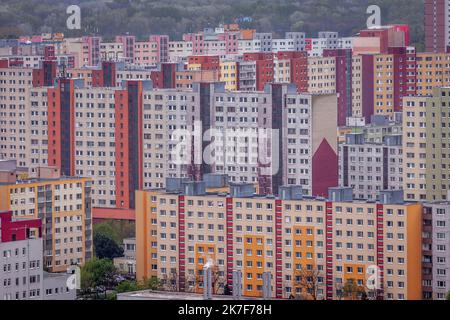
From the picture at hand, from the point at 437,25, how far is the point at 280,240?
27469mm

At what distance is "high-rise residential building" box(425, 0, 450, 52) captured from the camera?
134 ft

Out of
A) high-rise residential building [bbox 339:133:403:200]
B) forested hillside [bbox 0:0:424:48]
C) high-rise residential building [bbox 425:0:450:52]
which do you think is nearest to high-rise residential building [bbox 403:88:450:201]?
high-rise residential building [bbox 339:133:403:200]

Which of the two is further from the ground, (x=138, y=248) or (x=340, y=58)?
(x=340, y=58)

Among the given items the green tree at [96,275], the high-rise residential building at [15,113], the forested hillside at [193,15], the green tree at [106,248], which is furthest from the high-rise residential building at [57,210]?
the forested hillside at [193,15]

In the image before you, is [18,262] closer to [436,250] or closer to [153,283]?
[153,283]

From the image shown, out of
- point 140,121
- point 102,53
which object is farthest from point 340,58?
point 140,121

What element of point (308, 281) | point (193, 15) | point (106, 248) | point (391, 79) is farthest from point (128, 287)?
point (193, 15)

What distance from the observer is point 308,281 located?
14.8 meters

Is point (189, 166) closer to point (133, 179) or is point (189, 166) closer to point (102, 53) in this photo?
point (133, 179)

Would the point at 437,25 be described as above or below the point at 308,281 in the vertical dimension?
above

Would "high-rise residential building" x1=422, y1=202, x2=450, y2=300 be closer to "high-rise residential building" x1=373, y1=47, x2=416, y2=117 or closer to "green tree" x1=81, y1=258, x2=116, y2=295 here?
"green tree" x1=81, y1=258, x2=116, y2=295

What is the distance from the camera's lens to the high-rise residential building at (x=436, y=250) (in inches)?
555
